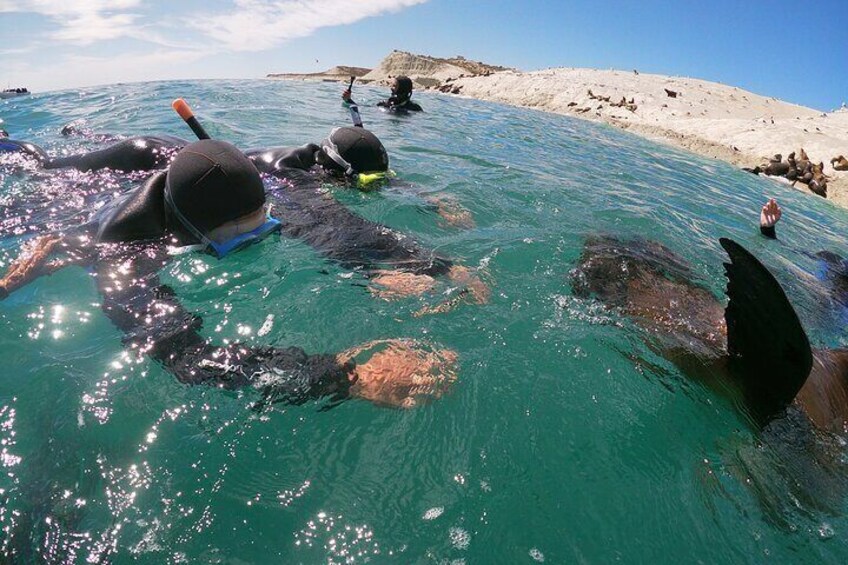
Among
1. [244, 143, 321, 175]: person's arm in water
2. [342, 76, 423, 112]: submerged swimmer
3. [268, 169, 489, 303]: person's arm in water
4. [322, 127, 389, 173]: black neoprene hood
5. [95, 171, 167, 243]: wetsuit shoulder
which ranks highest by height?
[342, 76, 423, 112]: submerged swimmer

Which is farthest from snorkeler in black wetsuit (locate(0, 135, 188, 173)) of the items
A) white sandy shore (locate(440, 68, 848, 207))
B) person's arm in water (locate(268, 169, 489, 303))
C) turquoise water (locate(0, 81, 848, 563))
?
white sandy shore (locate(440, 68, 848, 207))

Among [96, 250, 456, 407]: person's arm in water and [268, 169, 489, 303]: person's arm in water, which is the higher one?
[268, 169, 489, 303]: person's arm in water

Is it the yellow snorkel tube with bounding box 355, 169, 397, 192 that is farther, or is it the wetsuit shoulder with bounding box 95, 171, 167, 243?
the yellow snorkel tube with bounding box 355, 169, 397, 192

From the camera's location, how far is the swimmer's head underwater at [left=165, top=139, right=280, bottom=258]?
113 inches

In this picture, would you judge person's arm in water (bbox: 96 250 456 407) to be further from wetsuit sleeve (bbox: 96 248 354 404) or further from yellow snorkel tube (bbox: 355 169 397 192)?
yellow snorkel tube (bbox: 355 169 397 192)

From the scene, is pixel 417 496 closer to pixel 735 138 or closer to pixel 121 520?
pixel 121 520

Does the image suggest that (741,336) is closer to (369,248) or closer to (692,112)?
(369,248)

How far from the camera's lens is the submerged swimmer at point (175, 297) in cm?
243

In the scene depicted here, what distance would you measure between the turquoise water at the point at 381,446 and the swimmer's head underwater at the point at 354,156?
1.65 m

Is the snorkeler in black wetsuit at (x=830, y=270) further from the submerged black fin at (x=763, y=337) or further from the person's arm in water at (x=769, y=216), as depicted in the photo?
the submerged black fin at (x=763, y=337)

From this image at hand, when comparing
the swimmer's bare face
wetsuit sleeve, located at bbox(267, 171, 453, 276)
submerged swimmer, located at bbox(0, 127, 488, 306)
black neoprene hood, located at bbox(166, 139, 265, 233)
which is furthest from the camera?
wetsuit sleeve, located at bbox(267, 171, 453, 276)

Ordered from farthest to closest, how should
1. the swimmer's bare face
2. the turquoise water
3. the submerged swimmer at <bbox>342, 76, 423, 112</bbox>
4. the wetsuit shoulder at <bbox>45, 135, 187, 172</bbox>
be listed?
the submerged swimmer at <bbox>342, 76, 423, 112</bbox> < the wetsuit shoulder at <bbox>45, 135, 187, 172</bbox> < the swimmer's bare face < the turquoise water

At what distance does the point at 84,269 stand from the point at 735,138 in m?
20.7

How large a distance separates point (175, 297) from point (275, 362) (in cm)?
115
